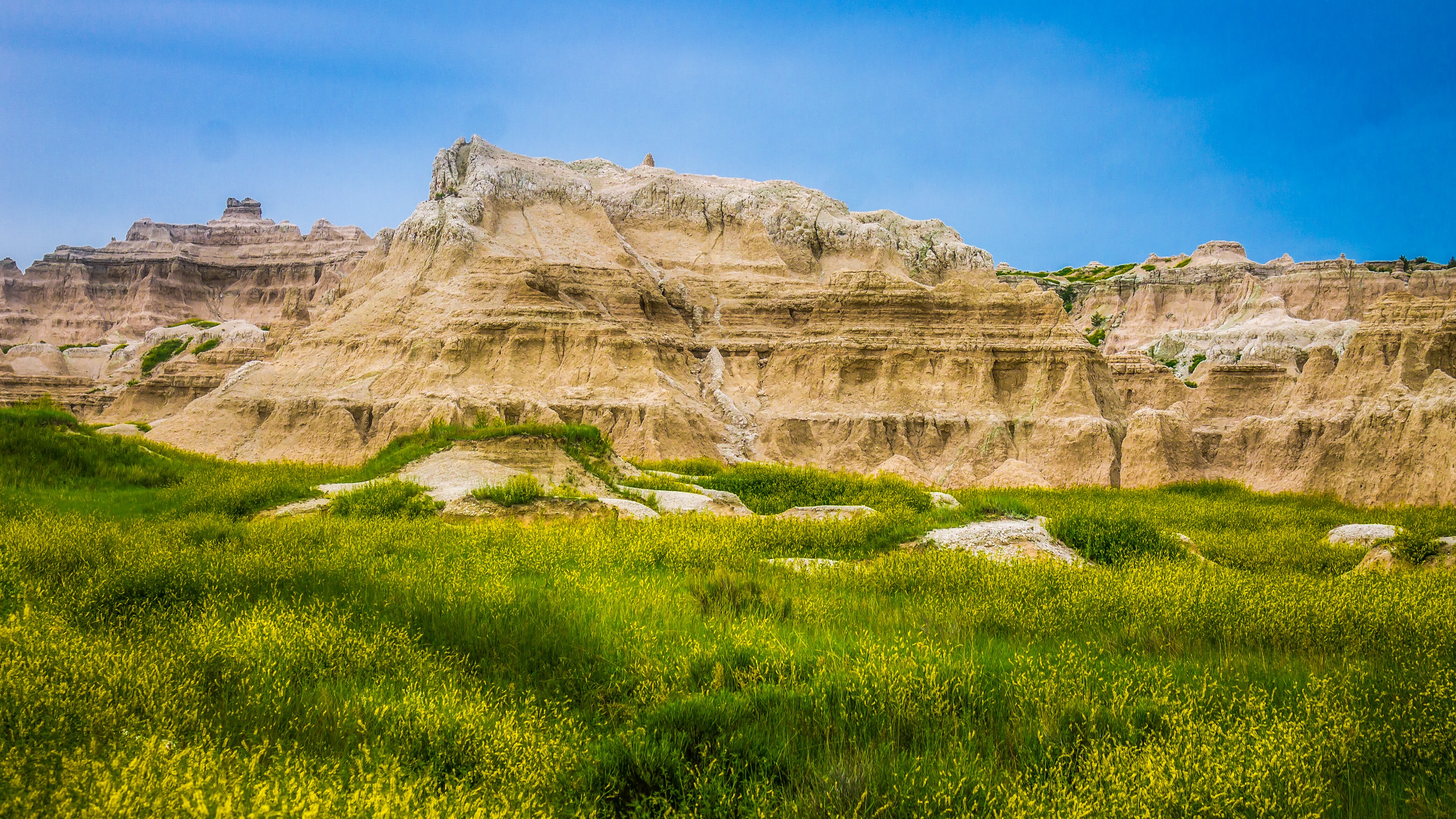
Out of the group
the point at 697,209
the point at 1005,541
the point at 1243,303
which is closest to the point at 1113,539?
the point at 1005,541

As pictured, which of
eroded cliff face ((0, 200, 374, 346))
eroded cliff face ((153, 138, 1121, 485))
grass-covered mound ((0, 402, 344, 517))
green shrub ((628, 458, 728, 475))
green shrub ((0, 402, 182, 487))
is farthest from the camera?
eroded cliff face ((0, 200, 374, 346))

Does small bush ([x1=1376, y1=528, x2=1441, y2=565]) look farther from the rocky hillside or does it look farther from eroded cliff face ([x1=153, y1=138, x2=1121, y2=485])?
eroded cliff face ([x1=153, y1=138, x2=1121, y2=485])

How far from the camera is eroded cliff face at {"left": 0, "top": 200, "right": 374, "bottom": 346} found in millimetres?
107812

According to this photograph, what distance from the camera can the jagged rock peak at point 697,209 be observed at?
59.8m

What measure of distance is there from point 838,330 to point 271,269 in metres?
98.2

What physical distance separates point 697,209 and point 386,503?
57482 mm

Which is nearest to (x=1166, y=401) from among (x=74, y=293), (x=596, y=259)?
(x=596, y=259)

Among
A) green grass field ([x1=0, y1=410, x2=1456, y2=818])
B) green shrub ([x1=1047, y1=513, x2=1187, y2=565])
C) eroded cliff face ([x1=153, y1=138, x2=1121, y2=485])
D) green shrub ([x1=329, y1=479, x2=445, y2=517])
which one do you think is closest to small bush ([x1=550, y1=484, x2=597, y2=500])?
green shrub ([x1=329, y1=479, x2=445, y2=517])

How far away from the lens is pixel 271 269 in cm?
11606

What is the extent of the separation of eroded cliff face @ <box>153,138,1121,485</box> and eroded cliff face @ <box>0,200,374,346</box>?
57.7 m

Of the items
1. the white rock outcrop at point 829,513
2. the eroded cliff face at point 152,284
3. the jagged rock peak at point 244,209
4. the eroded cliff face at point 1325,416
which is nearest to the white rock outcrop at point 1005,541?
the white rock outcrop at point 829,513

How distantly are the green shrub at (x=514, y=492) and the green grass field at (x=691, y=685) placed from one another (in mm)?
4282

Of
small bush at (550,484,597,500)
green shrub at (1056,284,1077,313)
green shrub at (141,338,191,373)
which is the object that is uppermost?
green shrub at (1056,284,1077,313)

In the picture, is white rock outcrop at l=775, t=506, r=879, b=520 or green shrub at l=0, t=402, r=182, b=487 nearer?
white rock outcrop at l=775, t=506, r=879, b=520
